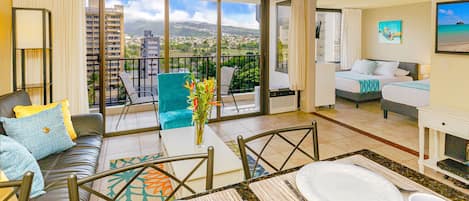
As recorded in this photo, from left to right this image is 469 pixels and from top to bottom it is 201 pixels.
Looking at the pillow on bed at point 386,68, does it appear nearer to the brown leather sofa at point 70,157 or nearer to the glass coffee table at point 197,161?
the glass coffee table at point 197,161

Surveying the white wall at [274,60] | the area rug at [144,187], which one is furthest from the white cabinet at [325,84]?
the area rug at [144,187]

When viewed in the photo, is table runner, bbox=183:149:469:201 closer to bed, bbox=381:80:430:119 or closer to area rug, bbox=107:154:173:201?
area rug, bbox=107:154:173:201

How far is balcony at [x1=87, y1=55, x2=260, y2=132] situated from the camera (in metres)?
4.83

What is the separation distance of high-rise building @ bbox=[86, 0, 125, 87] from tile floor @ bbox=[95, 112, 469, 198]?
1.14m

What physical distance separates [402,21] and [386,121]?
365cm

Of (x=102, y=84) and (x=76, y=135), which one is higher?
(x=102, y=84)

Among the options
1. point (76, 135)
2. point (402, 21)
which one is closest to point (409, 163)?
point (76, 135)

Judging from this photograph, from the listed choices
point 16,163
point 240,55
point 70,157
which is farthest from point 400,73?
point 16,163

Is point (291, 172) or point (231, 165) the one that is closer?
point (291, 172)

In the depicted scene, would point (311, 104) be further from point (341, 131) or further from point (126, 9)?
point (126, 9)

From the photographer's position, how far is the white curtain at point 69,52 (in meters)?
3.74

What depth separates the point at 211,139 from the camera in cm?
296

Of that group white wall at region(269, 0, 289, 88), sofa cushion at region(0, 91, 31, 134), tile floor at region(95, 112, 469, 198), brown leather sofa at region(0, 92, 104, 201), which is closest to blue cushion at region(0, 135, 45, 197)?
brown leather sofa at region(0, 92, 104, 201)

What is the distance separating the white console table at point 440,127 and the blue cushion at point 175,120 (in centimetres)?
259
